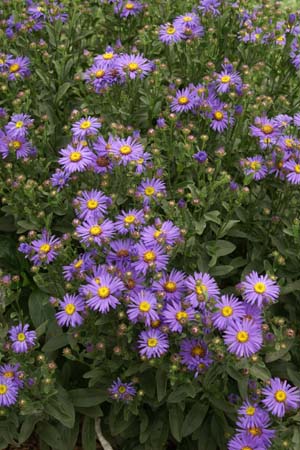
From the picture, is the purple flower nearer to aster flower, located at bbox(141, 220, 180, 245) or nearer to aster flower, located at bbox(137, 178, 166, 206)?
aster flower, located at bbox(141, 220, 180, 245)

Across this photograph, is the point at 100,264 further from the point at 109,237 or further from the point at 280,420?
the point at 280,420

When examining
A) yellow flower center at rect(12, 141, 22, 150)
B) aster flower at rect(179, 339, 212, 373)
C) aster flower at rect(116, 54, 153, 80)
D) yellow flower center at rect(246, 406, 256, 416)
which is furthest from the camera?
aster flower at rect(116, 54, 153, 80)

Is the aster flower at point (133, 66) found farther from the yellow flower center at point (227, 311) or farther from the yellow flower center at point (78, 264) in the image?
the yellow flower center at point (227, 311)

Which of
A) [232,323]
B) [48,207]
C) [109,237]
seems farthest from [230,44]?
[232,323]

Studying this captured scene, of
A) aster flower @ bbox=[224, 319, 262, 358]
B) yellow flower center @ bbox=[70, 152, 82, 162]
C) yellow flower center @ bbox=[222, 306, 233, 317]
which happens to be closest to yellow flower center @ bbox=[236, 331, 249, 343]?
aster flower @ bbox=[224, 319, 262, 358]

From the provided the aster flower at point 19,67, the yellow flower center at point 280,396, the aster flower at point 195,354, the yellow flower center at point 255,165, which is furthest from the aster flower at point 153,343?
the aster flower at point 19,67

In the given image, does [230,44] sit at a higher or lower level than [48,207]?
higher

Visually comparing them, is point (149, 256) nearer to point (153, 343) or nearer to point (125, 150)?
point (153, 343)

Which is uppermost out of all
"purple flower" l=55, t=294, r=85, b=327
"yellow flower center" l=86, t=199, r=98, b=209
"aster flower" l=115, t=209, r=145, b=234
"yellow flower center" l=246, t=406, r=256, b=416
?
"yellow flower center" l=86, t=199, r=98, b=209
